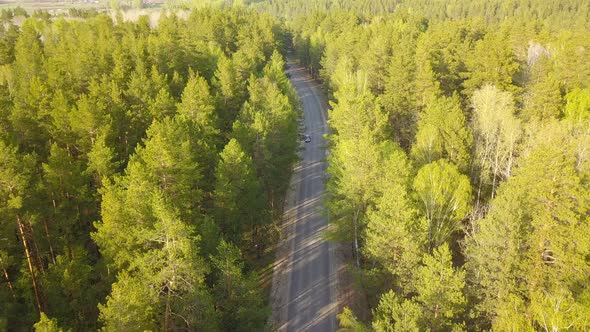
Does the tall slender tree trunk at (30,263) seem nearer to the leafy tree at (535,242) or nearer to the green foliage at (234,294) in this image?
the green foliage at (234,294)

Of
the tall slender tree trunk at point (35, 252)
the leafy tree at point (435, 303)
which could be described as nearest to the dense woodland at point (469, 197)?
the leafy tree at point (435, 303)

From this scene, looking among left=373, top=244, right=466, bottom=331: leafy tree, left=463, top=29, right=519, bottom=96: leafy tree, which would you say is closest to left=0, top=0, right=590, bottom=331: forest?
left=373, top=244, right=466, bottom=331: leafy tree

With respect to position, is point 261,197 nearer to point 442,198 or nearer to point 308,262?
point 308,262

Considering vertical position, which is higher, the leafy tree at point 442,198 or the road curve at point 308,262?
the leafy tree at point 442,198

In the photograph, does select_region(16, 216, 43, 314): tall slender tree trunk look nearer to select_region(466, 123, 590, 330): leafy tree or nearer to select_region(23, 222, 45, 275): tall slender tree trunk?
select_region(23, 222, 45, 275): tall slender tree trunk

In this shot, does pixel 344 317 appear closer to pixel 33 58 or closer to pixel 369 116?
pixel 369 116

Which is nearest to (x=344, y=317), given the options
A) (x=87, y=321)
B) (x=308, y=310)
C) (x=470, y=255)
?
(x=470, y=255)
